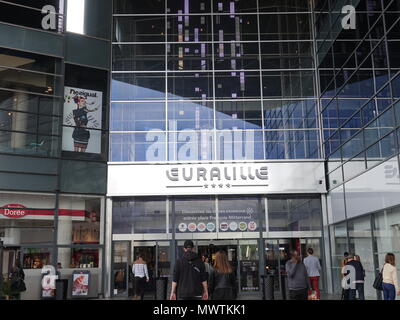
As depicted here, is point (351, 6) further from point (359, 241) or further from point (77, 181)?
point (77, 181)

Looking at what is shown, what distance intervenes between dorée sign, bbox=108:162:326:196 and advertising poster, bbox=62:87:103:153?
1.38 m

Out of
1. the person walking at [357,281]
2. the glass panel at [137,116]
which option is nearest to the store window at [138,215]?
the glass panel at [137,116]

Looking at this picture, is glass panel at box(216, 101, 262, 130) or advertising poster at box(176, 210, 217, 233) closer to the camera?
advertising poster at box(176, 210, 217, 233)

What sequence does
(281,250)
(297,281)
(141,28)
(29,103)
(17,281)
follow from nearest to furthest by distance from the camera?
1. (297,281)
2. (17,281)
3. (29,103)
4. (281,250)
5. (141,28)

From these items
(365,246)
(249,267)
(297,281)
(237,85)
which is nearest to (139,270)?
(249,267)

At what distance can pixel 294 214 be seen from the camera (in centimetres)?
2116

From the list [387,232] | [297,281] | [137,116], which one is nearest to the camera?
[297,281]

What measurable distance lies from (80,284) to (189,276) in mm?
13500

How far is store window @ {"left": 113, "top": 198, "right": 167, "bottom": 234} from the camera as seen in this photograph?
68.0 feet

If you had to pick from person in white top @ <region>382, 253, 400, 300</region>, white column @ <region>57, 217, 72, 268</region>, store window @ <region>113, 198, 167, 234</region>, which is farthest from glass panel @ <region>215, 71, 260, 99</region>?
person in white top @ <region>382, 253, 400, 300</region>

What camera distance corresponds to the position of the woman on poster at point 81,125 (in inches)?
805

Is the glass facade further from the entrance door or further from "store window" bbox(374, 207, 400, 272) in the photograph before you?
"store window" bbox(374, 207, 400, 272)

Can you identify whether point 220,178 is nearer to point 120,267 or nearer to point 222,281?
point 120,267
